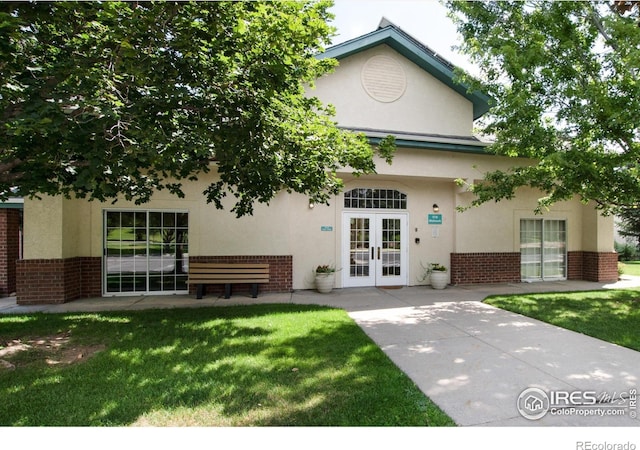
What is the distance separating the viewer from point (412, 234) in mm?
10484

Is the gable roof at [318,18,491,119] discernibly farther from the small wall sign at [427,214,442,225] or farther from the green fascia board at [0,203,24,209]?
the green fascia board at [0,203,24,209]

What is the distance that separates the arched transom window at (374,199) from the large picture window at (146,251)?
471 centimetres

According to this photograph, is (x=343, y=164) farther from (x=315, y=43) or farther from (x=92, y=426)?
(x=92, y=426)

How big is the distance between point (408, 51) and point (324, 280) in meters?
7.47

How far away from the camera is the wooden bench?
8.73 m

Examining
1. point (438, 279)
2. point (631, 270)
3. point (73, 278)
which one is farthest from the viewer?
point (631, 270)

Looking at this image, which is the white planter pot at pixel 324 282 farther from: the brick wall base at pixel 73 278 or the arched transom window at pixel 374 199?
the arched transom window at pixel 374 199

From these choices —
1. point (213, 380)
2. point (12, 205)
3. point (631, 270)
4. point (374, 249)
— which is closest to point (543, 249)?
point (374, 249)

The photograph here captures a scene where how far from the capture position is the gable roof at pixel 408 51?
9867 millimetres

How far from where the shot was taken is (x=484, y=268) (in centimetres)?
1087

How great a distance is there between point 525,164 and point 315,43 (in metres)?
8.57

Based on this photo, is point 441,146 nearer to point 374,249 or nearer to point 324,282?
point 374,249
